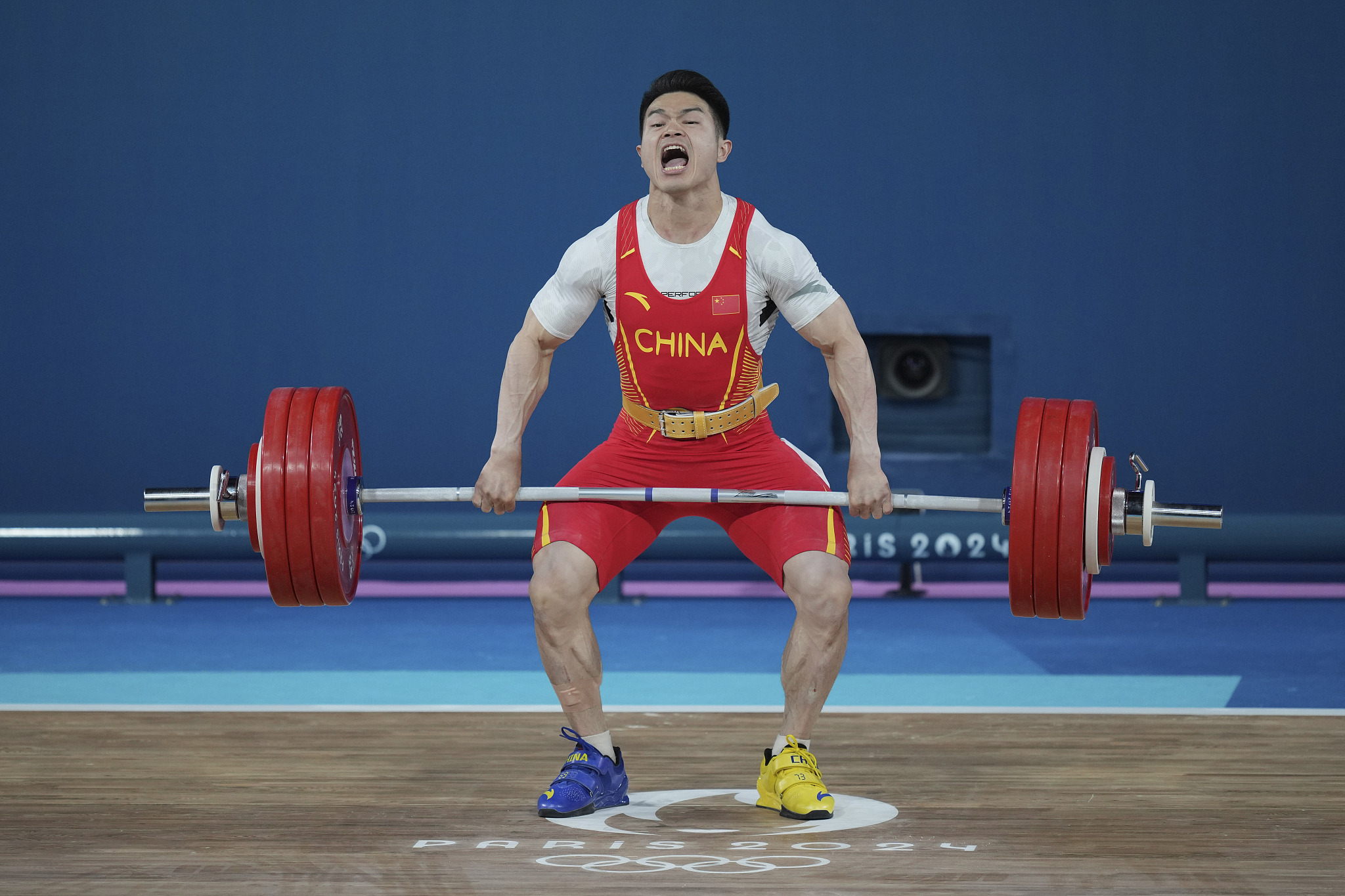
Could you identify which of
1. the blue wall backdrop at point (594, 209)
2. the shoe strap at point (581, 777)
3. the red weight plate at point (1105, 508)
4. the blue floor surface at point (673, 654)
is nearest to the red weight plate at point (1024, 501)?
the red weight plate at point (1105, 508)

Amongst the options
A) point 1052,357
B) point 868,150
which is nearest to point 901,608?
point 1052,357

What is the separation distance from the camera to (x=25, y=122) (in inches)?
260

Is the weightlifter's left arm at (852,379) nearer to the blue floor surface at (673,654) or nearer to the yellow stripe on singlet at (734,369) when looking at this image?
the yellow stripe on singlet at (734,369)

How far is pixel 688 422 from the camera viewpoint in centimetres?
293

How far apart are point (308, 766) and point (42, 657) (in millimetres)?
2297

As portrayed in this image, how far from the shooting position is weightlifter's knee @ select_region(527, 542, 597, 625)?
108 inches

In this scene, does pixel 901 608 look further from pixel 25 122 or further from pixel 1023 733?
pixel 25 122

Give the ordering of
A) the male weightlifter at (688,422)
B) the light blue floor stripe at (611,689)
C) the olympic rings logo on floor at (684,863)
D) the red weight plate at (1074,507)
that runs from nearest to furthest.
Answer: the olympic rings logo on floor at (684,863), the red weight plate at (1074,507), the male weightlifter at (688,422), the light blue floor stripe at (611,689)

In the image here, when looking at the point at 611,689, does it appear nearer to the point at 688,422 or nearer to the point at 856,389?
the point at 688,422

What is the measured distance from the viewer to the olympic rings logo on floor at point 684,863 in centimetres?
241

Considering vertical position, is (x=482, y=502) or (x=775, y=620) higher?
(x=482, y=502)

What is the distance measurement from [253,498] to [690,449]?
87 centimetres

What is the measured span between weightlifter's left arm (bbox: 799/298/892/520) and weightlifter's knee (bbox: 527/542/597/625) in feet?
1.78

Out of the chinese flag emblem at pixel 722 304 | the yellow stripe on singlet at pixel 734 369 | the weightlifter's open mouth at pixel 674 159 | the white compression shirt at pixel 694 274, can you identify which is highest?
the weightlifter's open mouth at pixel 674 159
